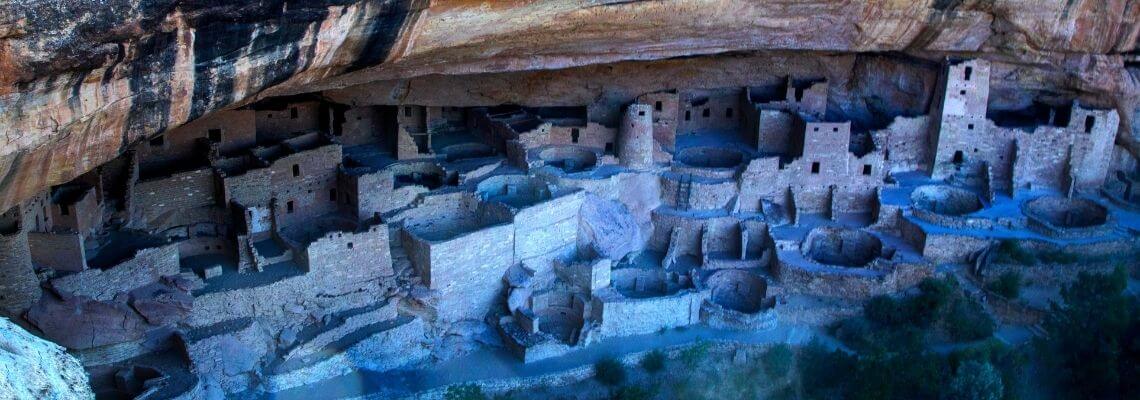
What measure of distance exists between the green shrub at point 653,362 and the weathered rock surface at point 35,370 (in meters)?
10.2

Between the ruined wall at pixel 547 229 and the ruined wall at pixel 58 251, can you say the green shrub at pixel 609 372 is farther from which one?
the ruined wall at pixel 58 251

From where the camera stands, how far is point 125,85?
823cm

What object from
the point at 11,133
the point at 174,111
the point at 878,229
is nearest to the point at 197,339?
the point at 174,111

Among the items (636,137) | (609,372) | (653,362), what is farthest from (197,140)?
(653,362)

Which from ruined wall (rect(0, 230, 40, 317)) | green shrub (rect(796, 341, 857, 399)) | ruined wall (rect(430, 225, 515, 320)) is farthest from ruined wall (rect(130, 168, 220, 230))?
green shrub (rect(796, 341, 857, 399))

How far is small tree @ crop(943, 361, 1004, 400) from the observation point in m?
13.8

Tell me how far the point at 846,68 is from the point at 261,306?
10272 millimetres

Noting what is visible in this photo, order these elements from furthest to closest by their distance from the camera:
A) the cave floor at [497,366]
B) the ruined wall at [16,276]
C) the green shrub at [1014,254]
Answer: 1. the green shrub at [1014,254]
2. the cave floor at [497,366]
3. the ruined wall at [16,276]

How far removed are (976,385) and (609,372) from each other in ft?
15.3

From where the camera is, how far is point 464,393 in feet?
45.1

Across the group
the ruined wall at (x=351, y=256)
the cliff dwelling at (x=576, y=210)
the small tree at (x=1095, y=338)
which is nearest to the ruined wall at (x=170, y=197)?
the cliff dwelling at (x=576, y=210)

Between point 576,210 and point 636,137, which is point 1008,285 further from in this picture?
point 576,210

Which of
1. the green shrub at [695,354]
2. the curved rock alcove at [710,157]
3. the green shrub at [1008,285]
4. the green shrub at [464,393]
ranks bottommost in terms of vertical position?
the green shrub at [464,393]

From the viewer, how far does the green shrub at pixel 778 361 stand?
15109 millimetres
